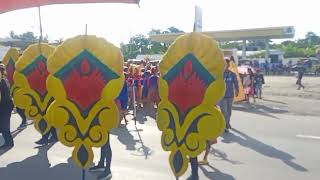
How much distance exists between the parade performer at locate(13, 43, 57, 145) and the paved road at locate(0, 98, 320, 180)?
28.4 inches

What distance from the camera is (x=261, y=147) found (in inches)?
381

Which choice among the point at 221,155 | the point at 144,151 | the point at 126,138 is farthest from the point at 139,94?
the point at 221,155

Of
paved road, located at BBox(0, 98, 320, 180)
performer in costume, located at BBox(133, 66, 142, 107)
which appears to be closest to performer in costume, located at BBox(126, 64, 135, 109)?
performer in costume, located at BBox(133, 66, 142, 107)

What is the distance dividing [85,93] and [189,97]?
133 centimetres

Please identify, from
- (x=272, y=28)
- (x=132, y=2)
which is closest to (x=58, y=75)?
(x=132, y=2)

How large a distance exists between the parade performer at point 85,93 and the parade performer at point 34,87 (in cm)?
320

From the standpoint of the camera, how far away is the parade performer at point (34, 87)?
9.00 metres

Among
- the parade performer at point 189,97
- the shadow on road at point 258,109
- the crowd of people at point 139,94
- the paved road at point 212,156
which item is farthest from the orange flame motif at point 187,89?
the shadow on road at point 258,109

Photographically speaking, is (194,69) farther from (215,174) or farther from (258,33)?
(258,33)

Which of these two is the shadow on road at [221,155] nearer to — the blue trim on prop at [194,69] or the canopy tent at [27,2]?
the blue trim on prop at [194,69]

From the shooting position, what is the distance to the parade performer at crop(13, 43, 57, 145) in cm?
900

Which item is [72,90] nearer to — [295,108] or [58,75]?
[58,75]

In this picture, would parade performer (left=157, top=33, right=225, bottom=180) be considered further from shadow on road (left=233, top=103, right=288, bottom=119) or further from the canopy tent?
shadow on road (left=233, top=103, right=288, bottom=119)

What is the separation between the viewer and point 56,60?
5.88 meters
